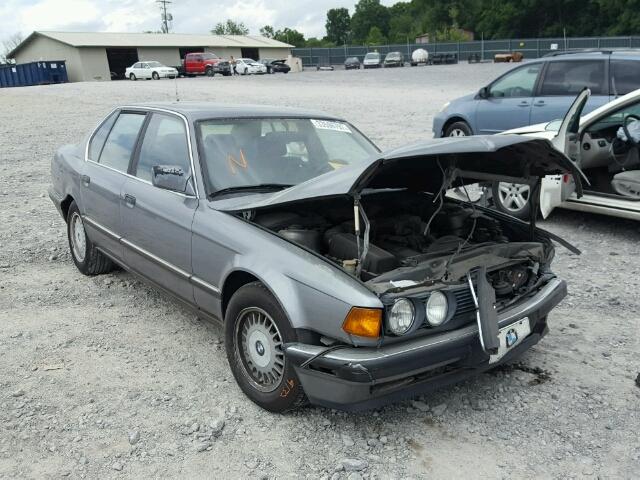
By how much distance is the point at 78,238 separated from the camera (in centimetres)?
555

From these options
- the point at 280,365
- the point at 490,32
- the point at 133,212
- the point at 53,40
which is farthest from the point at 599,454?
the point at 490,32

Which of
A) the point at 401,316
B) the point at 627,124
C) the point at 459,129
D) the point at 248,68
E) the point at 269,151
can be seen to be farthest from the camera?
the point at 248,68

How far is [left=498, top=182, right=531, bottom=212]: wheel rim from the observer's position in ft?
22.6

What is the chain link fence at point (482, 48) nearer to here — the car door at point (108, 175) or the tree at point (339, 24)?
the car door at point (108, 175)

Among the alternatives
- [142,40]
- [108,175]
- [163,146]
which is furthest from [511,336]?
[142,40]

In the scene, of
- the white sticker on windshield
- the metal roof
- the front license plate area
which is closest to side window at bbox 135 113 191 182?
the white sticker on windshield

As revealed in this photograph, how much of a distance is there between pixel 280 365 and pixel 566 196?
4.33m

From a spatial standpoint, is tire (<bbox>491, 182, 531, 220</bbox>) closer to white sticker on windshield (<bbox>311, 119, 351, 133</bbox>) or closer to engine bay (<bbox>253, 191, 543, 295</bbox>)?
white sticker on windshield (<bbox>311, 119, 351, 133</bbox>)

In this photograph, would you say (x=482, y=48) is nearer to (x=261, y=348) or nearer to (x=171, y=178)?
(x=171, y=178)

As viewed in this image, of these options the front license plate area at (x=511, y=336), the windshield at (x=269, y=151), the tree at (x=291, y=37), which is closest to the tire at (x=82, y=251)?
the windshield at (x=269, y=151)

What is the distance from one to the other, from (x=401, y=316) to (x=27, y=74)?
2041 inches

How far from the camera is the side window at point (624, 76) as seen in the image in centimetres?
866

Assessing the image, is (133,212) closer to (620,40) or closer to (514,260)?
(514,260)

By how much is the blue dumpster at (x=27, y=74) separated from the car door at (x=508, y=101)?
45.7 metres
